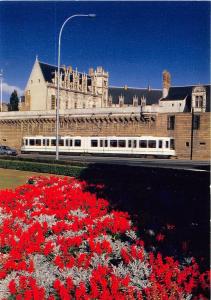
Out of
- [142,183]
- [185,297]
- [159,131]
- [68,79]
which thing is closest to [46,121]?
[68,79]

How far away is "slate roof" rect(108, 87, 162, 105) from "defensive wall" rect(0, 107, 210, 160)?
25.5 m

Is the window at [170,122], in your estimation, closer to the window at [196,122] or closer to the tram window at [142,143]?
the window at [196,122]

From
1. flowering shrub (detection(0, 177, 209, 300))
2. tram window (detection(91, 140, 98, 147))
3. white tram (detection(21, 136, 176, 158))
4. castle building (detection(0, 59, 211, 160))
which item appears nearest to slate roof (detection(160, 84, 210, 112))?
castle building (detection(0, 59, 211, 160))

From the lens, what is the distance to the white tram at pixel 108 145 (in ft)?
159

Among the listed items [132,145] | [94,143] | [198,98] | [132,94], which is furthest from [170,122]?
[132,94]

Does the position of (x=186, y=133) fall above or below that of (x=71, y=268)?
above

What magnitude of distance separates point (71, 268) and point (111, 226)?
2.61 meters

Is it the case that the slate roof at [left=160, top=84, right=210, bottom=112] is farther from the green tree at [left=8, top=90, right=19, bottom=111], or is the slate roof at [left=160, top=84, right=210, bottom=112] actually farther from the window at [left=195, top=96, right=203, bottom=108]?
the green tree at [left=8, top=90, right=19, bottom=111]

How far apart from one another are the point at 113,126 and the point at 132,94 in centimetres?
3017

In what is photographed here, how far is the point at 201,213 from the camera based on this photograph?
11.5m

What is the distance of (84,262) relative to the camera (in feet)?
25.5

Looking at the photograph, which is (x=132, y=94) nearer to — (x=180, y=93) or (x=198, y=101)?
(x=180, y=93)

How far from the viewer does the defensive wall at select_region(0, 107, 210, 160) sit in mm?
48688

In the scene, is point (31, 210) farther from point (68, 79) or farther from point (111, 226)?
point (68, 79)
